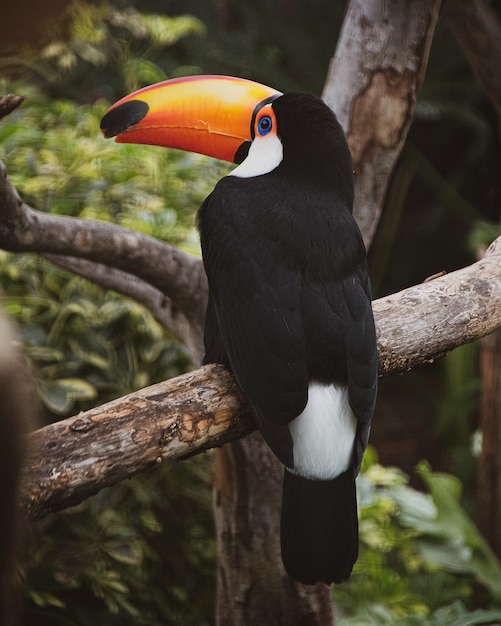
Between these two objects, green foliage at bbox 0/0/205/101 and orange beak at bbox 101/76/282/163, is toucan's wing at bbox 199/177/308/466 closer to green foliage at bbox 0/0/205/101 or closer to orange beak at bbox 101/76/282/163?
orange beak at bbox 101/76/282/163

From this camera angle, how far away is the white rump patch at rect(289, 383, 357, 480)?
143 cm

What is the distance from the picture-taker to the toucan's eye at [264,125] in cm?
178

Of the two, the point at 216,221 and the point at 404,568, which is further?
the point at 404,568

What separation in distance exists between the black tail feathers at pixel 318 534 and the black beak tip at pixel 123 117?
3.15 feet

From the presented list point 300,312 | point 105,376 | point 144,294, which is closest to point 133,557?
point 105,376

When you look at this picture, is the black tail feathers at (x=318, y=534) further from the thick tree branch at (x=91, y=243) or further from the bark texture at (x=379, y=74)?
the bark texture at (x=379, y=74)

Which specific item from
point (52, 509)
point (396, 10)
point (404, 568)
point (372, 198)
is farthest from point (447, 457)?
point (52, 509)

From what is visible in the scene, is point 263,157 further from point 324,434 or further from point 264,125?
point 324,434

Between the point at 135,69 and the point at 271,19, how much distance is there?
1190 mm

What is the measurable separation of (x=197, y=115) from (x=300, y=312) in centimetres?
70

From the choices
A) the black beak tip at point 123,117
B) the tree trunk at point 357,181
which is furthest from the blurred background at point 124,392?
the tree trunk at point 357,181

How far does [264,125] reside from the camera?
179cm

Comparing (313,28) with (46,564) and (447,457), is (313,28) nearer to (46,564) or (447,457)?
(447,457)

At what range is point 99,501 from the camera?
2119 mm
